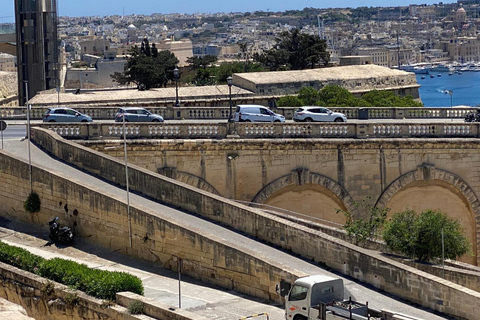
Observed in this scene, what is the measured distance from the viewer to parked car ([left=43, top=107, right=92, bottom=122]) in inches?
1277

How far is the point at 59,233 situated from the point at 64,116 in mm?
10592

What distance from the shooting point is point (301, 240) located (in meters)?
20.7

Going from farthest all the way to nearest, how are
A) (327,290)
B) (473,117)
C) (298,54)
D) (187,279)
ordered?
1. (298,54)
2. (473,117)
3. (187,279)
4. (327,290)

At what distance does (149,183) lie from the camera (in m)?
23.8

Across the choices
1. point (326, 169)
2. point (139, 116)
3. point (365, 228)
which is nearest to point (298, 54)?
point (139, 116)

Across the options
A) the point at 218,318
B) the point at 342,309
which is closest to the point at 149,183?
the point at 218,318

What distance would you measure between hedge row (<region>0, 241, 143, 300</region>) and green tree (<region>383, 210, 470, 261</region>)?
682 cm

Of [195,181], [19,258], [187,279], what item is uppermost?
[195,181]

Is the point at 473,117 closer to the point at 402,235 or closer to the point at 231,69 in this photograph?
the point at 402,235

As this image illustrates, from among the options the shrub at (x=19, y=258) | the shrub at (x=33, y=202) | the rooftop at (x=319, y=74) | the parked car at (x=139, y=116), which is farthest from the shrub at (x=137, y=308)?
the rooftop at (x=319, y=74)

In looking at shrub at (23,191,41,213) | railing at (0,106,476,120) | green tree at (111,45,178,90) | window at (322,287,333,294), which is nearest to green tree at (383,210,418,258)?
window at (322,287,333,294)

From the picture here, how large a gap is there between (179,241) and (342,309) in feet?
17.7

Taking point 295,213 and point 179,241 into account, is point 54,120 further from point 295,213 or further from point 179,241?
point 179,241

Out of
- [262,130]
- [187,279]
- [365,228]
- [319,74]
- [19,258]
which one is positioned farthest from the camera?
[319,74]
